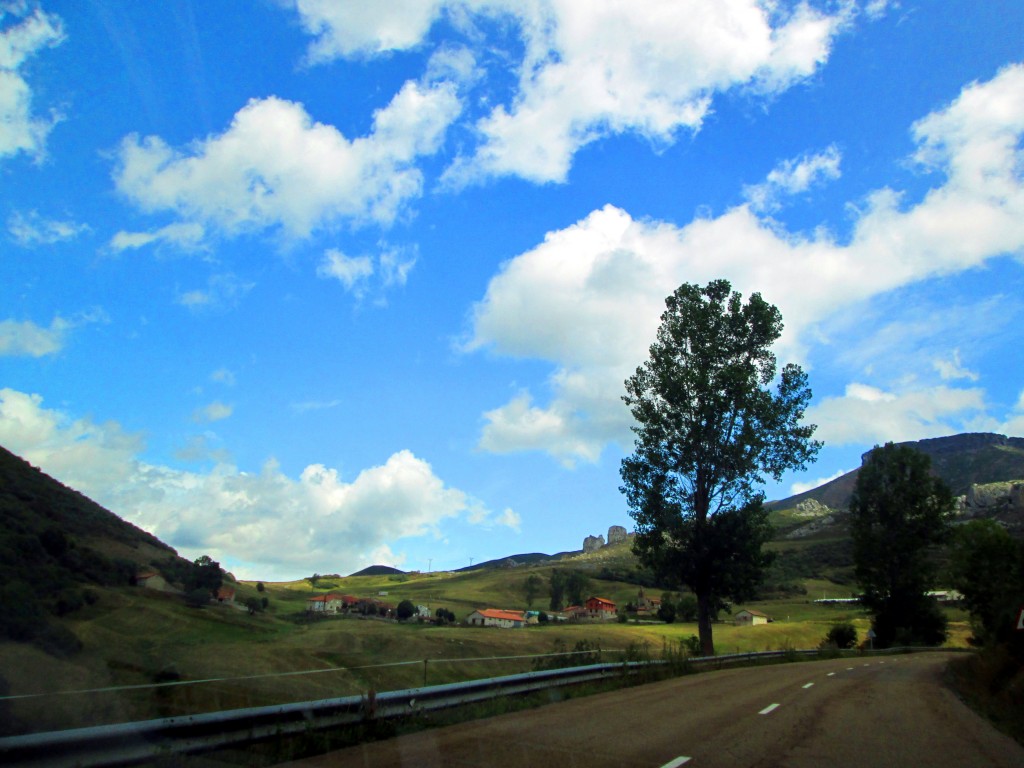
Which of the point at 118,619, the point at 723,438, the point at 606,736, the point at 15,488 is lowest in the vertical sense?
the point at 606,736

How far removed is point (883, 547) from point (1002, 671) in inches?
1431

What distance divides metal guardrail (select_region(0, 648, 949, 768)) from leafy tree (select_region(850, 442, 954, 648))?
49.6 m

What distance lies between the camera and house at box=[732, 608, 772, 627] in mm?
98375

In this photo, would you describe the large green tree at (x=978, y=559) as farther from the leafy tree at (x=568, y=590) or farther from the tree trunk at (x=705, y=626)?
the leafy tree at (x=568, y=590)

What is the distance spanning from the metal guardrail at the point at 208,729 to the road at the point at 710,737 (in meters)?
0.68

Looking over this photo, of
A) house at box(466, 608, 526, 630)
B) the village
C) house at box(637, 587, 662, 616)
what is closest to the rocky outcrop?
Answer: house at box(637, 587, 662, 616)

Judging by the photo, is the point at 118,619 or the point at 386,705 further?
the point at 118,619

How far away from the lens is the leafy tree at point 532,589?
140 m

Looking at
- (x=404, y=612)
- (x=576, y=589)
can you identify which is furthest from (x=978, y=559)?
(x=576, y=589)

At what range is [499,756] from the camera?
8.29 meters

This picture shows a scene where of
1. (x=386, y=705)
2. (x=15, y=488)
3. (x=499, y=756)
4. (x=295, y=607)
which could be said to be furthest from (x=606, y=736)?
(x=295, y=607)

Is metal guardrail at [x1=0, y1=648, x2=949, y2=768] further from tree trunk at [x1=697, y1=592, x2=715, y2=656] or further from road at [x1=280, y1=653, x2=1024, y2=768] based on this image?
tree trunk at [x1=697, y1=592, x2=715, y2=656]

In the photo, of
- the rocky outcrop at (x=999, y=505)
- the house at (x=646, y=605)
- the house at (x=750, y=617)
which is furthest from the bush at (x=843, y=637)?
the rocky outcrop at (x=999, y=505)

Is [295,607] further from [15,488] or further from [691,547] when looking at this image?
[691,547]
